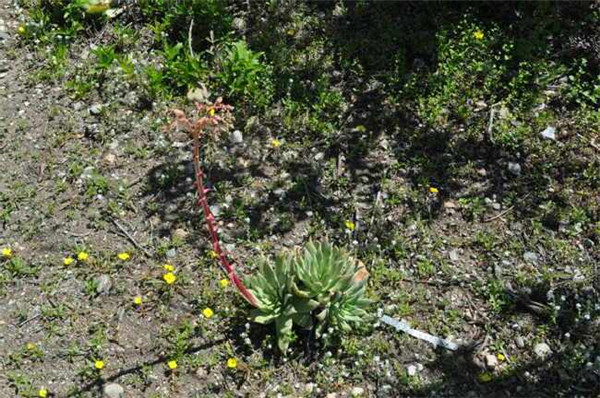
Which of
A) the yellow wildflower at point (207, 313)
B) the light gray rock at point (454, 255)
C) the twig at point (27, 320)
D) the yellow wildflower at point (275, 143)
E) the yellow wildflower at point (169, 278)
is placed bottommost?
the twig at point (27, 320)

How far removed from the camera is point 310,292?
14.2 feet

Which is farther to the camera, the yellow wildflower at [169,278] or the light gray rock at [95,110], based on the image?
the light gray rock at [95,110]

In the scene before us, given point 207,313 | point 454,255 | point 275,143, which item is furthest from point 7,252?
point 454,255

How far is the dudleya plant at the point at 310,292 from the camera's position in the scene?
4332mm

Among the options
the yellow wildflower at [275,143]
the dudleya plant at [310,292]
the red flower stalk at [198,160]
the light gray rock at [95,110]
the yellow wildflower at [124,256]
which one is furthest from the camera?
the light gray rock at [95,110]

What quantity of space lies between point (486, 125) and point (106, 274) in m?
3.08

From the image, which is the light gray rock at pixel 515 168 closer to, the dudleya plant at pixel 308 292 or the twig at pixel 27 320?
the dudleya plant at pixel 308 292

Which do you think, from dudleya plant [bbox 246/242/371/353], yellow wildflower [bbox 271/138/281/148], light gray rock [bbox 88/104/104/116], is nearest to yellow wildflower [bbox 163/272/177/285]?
dudleya plant [bbox 246/242/371/353]

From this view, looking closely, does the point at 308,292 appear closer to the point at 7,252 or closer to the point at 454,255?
the point at 454,255

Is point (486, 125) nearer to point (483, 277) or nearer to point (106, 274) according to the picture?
point (483, 277)

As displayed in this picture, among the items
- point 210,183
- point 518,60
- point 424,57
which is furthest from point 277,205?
point 518,60

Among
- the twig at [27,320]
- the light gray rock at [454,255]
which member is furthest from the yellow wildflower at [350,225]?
the twig at [27,320]

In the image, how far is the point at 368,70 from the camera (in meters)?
6.02

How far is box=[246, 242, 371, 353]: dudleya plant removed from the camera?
433cm
